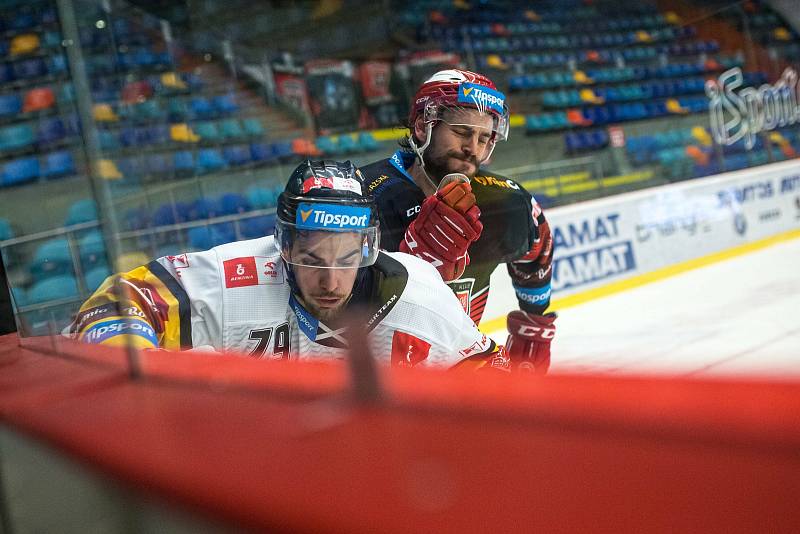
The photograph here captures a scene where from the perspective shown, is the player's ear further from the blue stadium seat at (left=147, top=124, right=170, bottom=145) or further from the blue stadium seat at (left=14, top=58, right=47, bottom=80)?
the blue stadium seat at (left=14, top=58, right=47, bottom=80)

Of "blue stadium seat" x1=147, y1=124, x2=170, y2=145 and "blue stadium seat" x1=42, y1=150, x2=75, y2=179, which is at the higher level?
"blue stadium seat" x1=147, y1=124, x2=170, y2=145

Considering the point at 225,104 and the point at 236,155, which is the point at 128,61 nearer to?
the point at 236,155

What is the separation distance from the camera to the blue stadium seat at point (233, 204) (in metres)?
2.49

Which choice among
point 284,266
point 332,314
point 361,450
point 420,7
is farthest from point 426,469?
point 420,7

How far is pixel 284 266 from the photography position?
166 cm

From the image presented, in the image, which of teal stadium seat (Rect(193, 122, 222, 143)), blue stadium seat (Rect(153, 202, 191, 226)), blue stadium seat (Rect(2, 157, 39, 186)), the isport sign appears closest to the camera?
blue stadium seat (Rect(2, 157, 39, 186))

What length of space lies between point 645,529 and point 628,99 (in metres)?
6.67

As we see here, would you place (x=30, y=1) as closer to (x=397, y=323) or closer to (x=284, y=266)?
(x=284, y=266)

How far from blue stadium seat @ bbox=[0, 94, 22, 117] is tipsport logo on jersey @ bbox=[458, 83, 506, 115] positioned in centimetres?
106

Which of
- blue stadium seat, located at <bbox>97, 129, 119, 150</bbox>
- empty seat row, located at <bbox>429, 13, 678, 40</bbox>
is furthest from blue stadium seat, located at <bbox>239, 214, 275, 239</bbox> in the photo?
empty seat row, located at <bbox>429, 13, 678, 40</bbox>

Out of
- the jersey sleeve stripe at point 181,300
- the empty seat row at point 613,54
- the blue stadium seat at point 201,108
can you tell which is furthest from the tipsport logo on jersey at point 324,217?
the empty seat row at point 613,54

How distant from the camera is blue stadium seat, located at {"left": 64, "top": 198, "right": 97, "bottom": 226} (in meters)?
0.96

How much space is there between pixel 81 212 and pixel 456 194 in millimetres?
1049

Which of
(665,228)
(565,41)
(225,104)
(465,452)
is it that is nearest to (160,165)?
(225,104)
